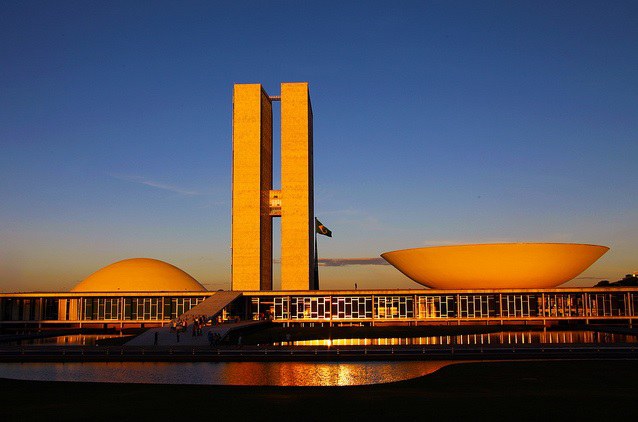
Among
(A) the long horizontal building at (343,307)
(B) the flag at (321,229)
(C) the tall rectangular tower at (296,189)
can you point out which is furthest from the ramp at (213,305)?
(B) the flag at (321,229)

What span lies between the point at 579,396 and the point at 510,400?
199 centimetres

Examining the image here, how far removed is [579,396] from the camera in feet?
59.4

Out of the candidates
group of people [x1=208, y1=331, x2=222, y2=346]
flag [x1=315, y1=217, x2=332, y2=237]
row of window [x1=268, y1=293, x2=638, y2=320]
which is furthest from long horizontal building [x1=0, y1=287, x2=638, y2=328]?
group of people [x1=208, y1=331, x2=222, y2=346]

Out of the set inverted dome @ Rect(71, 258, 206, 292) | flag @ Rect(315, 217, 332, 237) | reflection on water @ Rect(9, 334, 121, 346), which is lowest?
reflection on water @ Rect(9, 334, 121, 346)

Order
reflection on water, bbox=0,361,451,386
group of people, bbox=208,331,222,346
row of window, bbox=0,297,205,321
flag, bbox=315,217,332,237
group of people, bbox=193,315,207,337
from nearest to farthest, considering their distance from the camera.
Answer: reflection on water, bbox=0,361,451,386, group of people, bbox=208,331,222,346, group of people, bbox=193,315,207,337, row of window, bbox=0,297,205,321, flag, bbox=315,217,332,237

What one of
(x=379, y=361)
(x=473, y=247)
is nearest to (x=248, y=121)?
(x=473, y=247)

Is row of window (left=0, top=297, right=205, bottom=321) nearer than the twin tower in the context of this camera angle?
Yes

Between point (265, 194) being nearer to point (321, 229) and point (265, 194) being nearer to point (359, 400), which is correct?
point (321, 229)

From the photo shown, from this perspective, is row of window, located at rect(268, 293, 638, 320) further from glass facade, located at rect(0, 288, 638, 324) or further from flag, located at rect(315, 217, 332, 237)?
flag, located at rect(315, 217, 332, 237)

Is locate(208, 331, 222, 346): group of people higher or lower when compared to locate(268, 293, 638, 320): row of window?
lower

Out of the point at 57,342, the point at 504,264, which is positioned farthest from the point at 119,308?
the point at 504,264

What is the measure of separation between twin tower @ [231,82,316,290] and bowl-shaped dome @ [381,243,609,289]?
11979 mm

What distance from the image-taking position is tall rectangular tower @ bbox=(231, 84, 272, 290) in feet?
214

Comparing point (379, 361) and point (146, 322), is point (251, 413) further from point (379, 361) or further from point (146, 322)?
point (146, 322)
